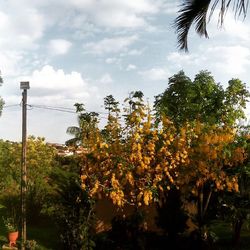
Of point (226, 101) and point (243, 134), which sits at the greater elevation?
point (226, 101)

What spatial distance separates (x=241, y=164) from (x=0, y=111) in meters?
22.1

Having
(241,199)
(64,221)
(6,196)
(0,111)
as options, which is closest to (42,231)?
(6,196)

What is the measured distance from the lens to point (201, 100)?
19.0 m

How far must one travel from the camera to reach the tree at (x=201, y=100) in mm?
18562

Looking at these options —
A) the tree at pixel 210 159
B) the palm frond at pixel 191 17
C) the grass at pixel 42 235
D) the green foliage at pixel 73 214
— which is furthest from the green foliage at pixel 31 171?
the palm frond at pixel 191 17

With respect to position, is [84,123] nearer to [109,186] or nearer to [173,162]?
[109,186]

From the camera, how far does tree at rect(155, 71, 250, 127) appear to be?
60.9 ft

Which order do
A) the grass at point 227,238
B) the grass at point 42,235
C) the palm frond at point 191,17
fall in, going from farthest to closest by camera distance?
the grass at point 227,238, the grass at point 42,235, the palm frond at point 191,17

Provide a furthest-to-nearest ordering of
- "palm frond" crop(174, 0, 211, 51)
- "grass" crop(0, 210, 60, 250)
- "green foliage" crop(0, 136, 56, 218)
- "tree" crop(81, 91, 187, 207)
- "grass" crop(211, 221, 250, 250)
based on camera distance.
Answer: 1. "green foliage" crop(0, 136, 56, 218)
2. "grass" crop(211, 221, 250, 250)
3. "grass" crop(0, 210, 60, 250)
4. "tree" crop(81, 91, 187, 207)
5. "palm frond" crop(174, 0, 211, 51)

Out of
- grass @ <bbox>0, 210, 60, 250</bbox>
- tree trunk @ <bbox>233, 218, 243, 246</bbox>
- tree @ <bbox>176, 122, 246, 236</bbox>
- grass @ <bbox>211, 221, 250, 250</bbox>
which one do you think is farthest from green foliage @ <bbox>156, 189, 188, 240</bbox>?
grass @ <bbox>0, 210, 60, 250</bbox>

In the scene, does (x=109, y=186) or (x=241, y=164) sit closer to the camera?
(x=109, y=186)

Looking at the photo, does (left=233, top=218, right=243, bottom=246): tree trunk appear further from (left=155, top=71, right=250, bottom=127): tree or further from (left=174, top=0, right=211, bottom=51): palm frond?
(left=174, top=0, right=211, bottom=51): palm frond

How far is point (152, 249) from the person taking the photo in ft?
56.9

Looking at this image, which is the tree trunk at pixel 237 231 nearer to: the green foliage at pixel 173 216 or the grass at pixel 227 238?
the grass at pixel 227 238
